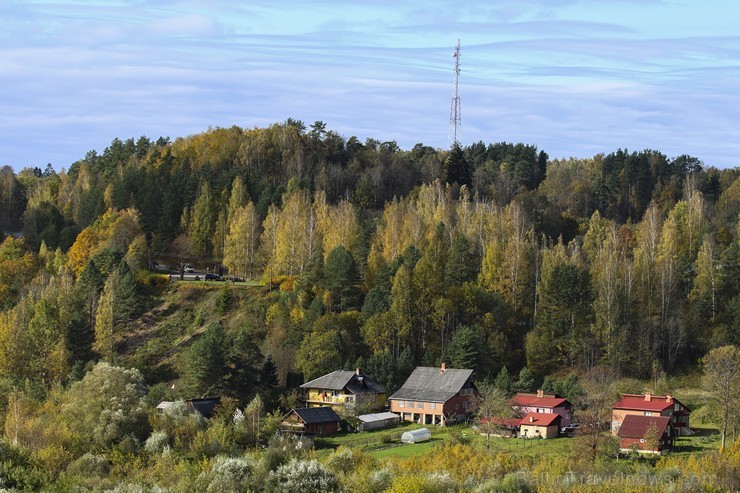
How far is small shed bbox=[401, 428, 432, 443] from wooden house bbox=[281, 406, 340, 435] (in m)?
4.38

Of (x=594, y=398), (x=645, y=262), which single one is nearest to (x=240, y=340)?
(x=594, y=398)

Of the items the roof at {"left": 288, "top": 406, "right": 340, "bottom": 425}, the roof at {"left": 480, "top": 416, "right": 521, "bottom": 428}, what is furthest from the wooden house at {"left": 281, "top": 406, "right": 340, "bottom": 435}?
the roof at {"left": 480, "top": 416, "right": 521, "bottom": 428}

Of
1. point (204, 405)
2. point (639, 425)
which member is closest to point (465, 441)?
point (639, 425)

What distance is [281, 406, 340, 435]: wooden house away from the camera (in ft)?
173

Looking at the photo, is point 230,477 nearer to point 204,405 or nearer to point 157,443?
point 157,443

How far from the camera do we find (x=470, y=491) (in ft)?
113

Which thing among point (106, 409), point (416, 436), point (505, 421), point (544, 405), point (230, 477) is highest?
point (106, 409)

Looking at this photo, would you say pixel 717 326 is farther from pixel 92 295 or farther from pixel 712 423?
pixel 92 295

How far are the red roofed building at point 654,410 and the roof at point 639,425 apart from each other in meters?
0.83

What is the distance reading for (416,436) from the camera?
50.7 meters

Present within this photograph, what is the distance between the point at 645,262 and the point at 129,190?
4062 cm

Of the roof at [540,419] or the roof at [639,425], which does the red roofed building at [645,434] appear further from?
the roof at [540,419]

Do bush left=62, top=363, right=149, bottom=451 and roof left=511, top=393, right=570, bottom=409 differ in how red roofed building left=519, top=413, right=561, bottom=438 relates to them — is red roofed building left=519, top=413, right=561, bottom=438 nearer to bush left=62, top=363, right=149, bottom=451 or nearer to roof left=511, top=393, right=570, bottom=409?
roof left=511, top=393, right=570, bottom=409

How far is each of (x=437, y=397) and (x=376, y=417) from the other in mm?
3183
